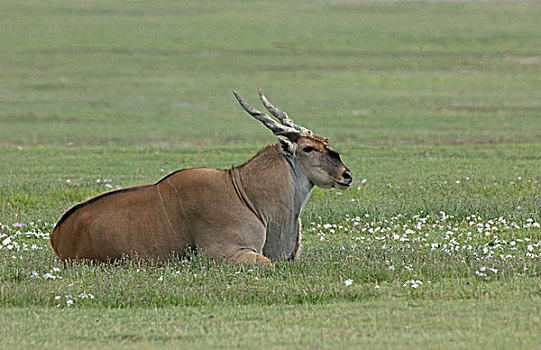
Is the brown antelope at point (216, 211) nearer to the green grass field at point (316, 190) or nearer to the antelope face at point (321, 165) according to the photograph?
the antelope face at point (321, 165)

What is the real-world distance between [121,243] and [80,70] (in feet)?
163

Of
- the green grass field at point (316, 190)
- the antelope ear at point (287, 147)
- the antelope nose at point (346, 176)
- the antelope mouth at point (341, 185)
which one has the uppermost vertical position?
the antelope ear at point (287, 147)

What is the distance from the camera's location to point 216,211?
11.7 m

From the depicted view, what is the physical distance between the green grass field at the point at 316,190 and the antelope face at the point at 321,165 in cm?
90

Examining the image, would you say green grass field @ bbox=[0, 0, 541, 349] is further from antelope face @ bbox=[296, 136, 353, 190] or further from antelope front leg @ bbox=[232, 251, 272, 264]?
antelope face @ bbox=[296, 136, 353, 190]

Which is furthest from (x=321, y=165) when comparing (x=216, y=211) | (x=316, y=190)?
(x=316, y=190)

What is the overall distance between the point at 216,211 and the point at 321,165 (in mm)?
1372

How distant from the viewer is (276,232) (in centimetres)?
1194

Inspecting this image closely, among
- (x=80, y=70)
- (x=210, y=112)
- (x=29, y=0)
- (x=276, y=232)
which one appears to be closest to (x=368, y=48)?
(x=80, y=70)

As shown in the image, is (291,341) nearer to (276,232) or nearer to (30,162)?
(276,232)

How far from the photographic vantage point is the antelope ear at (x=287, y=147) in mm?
11750

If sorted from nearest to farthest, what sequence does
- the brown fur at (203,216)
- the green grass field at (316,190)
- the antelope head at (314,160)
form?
1. the green grass field at (316,190)
2. the brown fur at (203,216)
3. the antelope head at (314,160)

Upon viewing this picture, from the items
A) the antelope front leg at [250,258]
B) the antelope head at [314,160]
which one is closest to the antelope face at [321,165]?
the antelope head at [314,160]

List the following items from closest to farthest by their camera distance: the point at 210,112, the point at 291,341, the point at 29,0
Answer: the point at 291,341 → the point at 210,112 → the point at 29,0
